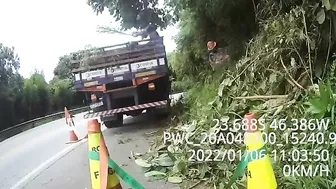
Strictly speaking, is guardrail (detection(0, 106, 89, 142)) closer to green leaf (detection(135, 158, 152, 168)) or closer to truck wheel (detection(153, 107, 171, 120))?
truck wheel (detection(153, 107, 171, 120))

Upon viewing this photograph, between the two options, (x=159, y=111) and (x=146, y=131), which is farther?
(x=159, y=111)

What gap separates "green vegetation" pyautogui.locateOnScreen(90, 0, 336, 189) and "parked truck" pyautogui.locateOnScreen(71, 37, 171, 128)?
2.68m

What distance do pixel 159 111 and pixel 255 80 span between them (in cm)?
520

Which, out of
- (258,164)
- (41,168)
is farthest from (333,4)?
(41,168)

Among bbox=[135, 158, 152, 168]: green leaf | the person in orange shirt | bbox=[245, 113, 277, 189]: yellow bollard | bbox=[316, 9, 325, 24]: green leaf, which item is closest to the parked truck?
the person in orange shirt

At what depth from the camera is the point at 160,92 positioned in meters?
10.8

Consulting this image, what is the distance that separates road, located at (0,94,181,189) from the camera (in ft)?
19.0

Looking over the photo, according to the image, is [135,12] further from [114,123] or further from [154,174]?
[154,174]

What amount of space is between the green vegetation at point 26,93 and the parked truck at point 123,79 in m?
7.13

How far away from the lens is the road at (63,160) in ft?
19.0

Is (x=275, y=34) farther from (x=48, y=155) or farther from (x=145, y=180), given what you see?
(x=48, y=155)

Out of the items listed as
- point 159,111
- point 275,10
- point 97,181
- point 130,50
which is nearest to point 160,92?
point 159,111

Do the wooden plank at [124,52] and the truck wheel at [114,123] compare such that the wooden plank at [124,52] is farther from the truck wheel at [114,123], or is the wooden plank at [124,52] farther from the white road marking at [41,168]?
the white road marking at [41,168]

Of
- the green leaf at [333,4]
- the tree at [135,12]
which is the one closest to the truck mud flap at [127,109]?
the tree at [135,12]
